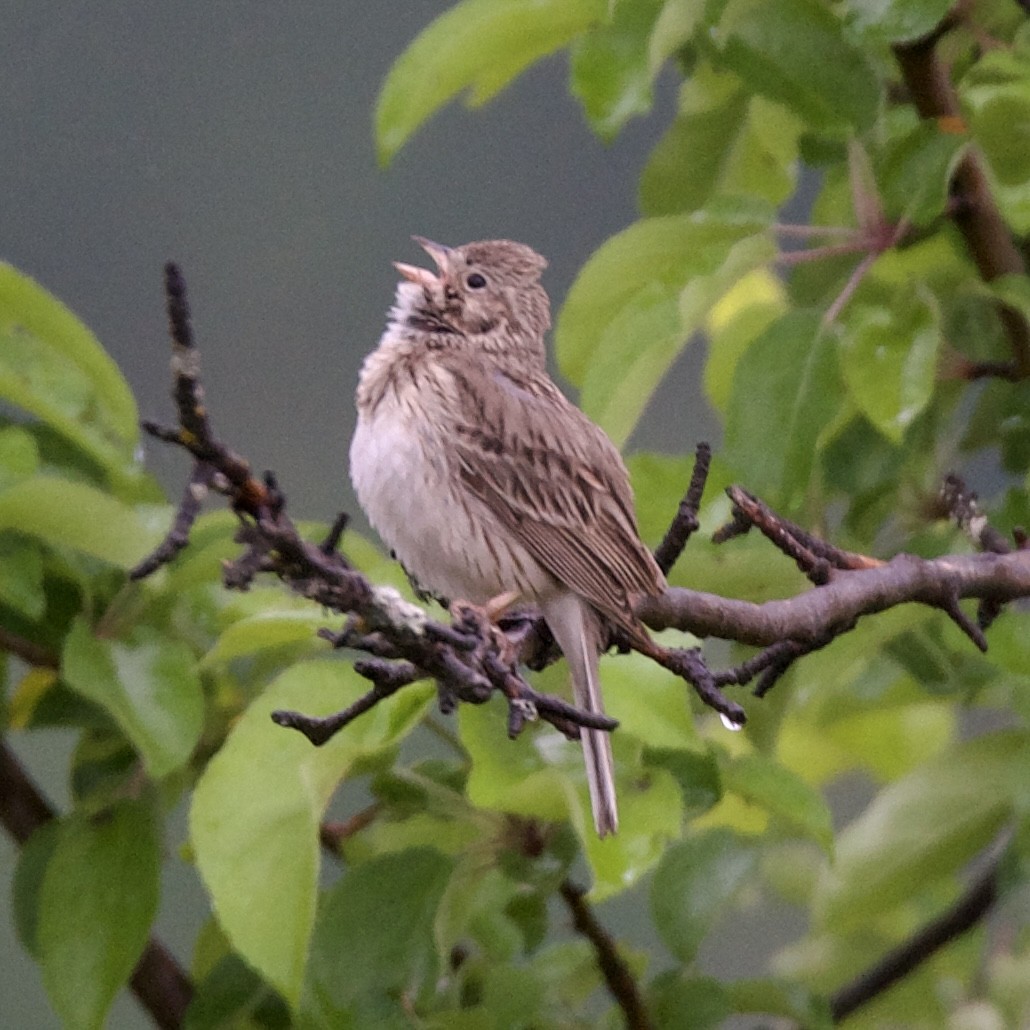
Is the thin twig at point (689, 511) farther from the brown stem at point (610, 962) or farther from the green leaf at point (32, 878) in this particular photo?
the green leaf at point (32, 878)

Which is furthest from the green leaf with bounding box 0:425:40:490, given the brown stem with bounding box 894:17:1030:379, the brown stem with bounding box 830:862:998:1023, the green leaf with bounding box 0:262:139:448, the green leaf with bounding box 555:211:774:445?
the brown stem with bounding box 830:862:998:1023

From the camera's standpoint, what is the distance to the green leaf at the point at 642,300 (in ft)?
6.73

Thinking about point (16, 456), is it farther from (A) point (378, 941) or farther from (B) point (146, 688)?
(A) point (378, 941)

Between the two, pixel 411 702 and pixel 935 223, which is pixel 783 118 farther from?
pixel 411 702

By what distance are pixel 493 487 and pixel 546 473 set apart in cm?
7

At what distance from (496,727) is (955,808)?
771 mm

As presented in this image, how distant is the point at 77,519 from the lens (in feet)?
6.68

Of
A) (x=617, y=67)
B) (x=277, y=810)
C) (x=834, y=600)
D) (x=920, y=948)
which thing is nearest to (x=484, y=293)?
(x=617, y=67)

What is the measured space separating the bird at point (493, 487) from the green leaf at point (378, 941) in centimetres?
32

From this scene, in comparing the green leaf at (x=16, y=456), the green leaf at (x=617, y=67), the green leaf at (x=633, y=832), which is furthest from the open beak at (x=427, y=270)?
the green leaf at (x=633, y=832)

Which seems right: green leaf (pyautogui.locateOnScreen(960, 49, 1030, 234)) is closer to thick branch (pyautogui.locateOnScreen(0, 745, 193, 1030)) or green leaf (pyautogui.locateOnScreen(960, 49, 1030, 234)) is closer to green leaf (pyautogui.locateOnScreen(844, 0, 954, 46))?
green leaf (pyautogui.locateOnScreen(844, 0, 954, 46))

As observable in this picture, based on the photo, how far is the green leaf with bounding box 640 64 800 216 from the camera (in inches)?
104

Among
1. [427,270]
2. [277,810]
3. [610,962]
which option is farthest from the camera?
[427,270]

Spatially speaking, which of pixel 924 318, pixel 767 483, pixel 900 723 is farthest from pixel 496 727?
pixel 900 723
